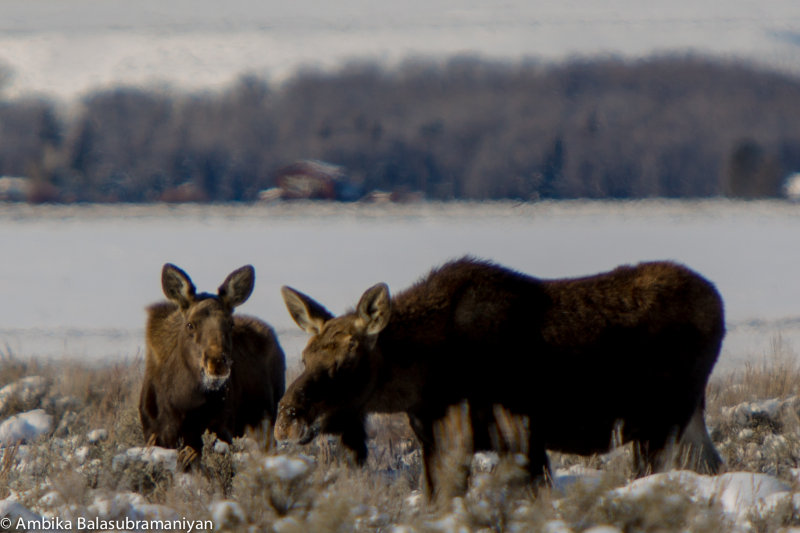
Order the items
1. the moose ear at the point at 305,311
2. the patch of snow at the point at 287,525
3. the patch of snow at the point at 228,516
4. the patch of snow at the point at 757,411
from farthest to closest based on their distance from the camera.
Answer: the patch of snow at the point at 757,411, the moose ear at the point at 305,311, the patch of snow at the point at 228,516, the patch of snow at the point at 287,525

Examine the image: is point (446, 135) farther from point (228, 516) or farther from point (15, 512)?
point (228, 516)

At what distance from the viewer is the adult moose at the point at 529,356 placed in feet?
18.0

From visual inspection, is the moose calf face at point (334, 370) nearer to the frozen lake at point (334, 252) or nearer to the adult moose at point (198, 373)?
the adult moose at point (198, 373)

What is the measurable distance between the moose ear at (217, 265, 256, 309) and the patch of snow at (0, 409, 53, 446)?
2242 mm

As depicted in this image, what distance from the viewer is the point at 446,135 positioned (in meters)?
39.6

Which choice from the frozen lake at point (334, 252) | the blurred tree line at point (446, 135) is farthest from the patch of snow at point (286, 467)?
the blurred tree line at point (446, 135)

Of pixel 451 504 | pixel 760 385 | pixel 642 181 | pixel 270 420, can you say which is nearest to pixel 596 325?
pixel 451 504

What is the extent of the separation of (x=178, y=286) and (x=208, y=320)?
0.41 meters

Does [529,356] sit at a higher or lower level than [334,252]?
higher

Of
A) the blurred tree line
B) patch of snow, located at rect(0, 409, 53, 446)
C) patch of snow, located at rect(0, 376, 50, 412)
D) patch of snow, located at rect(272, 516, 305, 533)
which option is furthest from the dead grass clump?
the blurred tree line

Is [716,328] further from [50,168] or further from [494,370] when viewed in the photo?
[50,168]

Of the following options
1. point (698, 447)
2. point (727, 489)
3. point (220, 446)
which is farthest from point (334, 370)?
point (698, 447)

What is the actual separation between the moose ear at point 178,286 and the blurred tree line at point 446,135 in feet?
68.9

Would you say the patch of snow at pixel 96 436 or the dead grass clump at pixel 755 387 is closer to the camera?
the patch of snow at pixel 96 436
